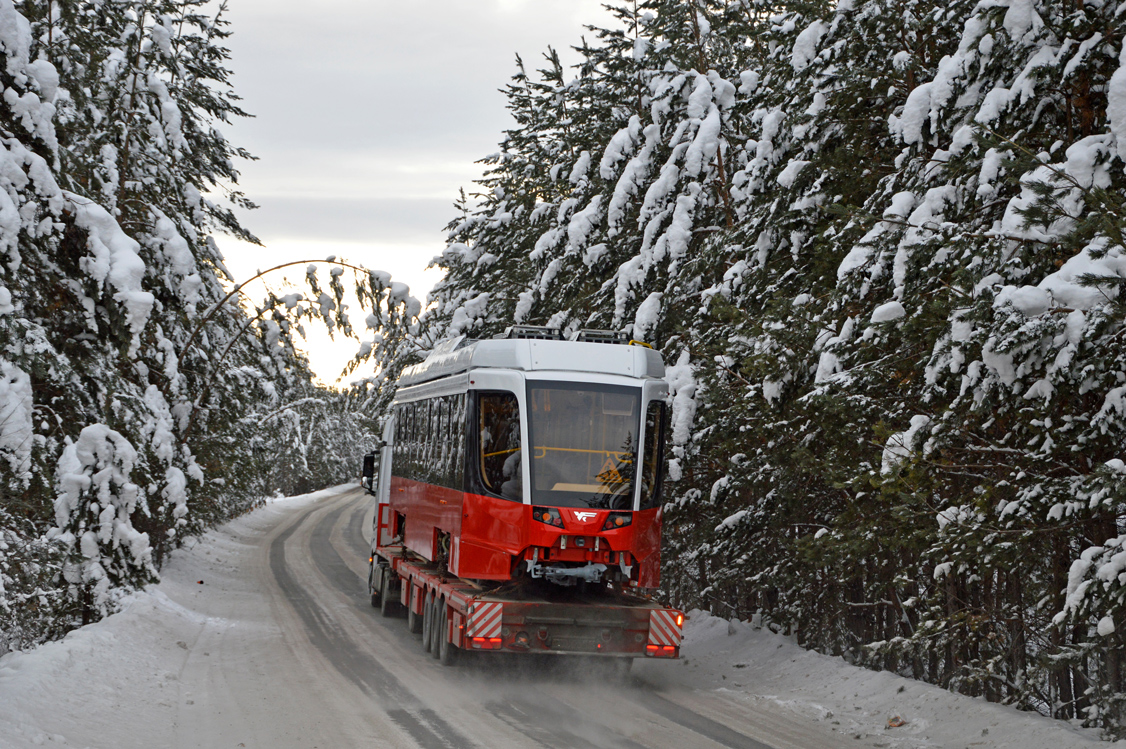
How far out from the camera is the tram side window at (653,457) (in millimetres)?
12008

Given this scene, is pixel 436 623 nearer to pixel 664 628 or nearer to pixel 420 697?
pixel 420 697

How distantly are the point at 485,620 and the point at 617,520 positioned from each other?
181 centimetres

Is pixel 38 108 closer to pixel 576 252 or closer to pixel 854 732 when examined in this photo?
pixel 854 732

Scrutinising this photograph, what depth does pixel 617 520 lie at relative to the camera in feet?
38.4

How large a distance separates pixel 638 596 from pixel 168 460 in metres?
6.98

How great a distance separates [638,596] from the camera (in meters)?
12.6

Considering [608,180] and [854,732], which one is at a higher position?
[608,180]

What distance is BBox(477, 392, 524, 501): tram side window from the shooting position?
38.4 ft

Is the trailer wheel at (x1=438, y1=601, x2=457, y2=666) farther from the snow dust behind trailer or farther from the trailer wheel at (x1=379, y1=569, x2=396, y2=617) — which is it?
the trailer wheel at (x1=379, y1=569, x2=396, y2=617)

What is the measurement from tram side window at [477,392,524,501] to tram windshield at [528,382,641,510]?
187 mm

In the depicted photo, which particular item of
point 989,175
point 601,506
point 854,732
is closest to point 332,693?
point 601,506

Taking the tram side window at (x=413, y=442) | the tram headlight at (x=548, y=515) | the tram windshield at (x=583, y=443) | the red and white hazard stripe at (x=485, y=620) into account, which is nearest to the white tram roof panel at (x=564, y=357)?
the tram windshield at (x=583, y=443)

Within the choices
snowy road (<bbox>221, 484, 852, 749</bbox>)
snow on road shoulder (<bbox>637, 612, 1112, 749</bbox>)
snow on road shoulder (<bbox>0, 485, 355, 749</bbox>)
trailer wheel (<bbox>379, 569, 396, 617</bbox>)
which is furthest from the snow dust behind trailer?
trailer wheel (<bbox>379, 569, 396, 617</bbox>)

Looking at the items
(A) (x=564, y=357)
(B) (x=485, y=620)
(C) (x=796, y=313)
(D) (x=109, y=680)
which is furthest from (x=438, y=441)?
(C) (x=796, y=313)
